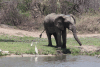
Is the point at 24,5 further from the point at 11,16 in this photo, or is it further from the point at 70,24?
the point at 70,24

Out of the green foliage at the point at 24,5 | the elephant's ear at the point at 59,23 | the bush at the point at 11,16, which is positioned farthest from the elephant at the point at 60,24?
the bush at the point at 11,16

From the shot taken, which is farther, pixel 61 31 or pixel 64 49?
pixel 61 31

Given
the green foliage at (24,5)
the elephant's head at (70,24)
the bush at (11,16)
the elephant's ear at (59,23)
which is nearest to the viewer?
the elephant's head at (70,24)

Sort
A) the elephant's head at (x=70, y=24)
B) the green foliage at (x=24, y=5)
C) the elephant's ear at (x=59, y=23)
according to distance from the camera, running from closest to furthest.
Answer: the elephant's head at (x=70, y=24) → the elephant's ear at (x=59, y=23) → the green foliage at (x=24, y=5)

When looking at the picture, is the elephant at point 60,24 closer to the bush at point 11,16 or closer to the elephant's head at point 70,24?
the elephant's head at point 70,24

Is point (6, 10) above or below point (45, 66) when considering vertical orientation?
above

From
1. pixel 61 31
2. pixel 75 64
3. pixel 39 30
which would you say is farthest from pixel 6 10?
pixel 75 64

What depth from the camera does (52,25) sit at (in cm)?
1600

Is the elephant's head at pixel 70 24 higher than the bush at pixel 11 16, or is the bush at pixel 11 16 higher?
the bush at pixel 11 16

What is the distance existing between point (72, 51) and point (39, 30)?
16602 mm

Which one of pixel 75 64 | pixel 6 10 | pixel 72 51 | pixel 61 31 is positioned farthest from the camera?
pixel 6 10

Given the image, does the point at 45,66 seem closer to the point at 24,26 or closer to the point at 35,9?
the point at 24,26

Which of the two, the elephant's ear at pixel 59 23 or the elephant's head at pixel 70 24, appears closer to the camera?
the elephant's head at pixel 70 24

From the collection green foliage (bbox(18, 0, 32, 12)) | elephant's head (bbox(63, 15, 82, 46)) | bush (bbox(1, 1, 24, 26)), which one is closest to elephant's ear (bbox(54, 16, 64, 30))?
elephant's head (bbox(63, 15, 82, 46))
